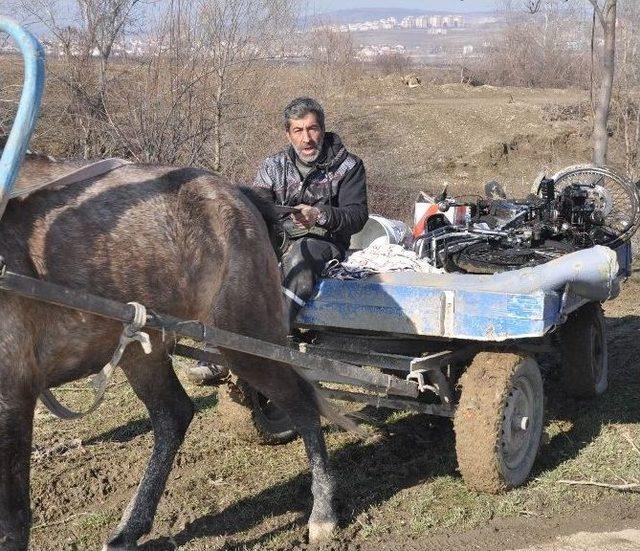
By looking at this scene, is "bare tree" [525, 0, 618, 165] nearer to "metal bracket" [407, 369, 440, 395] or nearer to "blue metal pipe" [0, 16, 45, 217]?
"metal bracket" [407, 369, 440, 395]

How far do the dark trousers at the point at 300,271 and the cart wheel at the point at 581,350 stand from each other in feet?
6.71

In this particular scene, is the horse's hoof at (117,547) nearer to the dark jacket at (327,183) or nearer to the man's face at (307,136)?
the dark jacket at (327,183)

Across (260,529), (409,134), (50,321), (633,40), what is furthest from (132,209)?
(409,134)

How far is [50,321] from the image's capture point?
143 inches

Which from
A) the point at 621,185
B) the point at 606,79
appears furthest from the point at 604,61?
the point at 621,185

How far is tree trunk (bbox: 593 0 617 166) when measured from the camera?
9.94 m

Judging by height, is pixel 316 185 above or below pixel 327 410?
above

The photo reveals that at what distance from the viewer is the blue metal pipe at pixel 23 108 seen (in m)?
3.25

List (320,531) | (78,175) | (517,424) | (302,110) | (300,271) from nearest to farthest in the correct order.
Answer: (78,175)
(320,531)
(300,271)
(517,424)
(302,110)

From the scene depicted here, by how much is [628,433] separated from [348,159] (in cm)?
241

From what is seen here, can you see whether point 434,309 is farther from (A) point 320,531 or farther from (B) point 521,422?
(A) point 320,531

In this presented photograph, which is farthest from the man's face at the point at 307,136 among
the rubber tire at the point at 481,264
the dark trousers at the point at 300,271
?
the rubber tire at the point at 481,264

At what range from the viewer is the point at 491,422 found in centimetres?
462

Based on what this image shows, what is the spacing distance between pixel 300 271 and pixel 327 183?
667 millimetres
